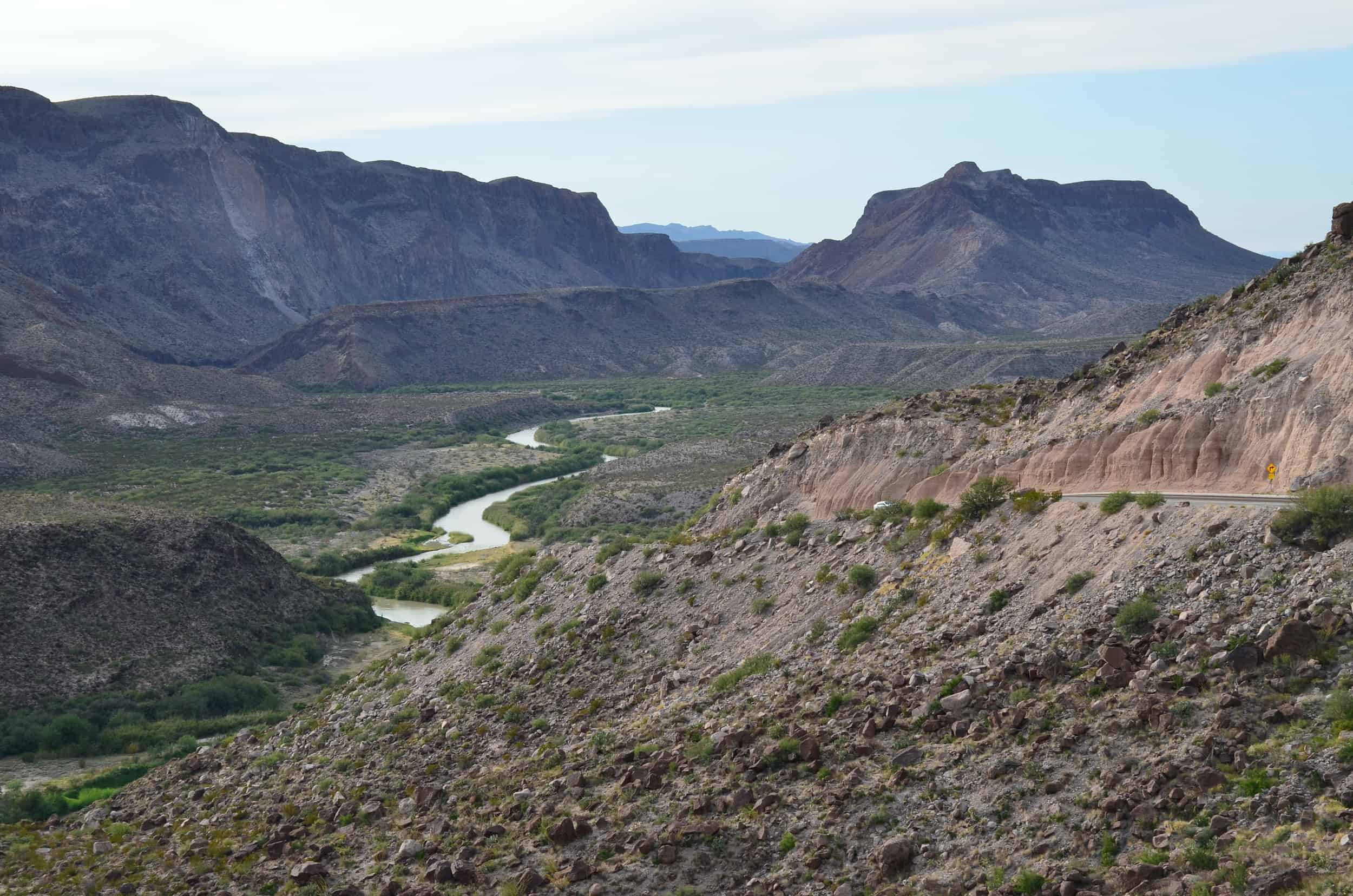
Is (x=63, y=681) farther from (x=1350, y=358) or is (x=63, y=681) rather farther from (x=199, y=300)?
(x=199, y=300)

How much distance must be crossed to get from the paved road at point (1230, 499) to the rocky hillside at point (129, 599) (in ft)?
103

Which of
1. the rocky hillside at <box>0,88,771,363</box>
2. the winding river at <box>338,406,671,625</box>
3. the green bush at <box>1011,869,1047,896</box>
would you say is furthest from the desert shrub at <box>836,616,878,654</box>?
the rocky hillside at <box>0,88,771,363</box>

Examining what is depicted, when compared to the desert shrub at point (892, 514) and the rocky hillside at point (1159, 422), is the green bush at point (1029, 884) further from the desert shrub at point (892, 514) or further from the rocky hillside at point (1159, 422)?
the desert shrub at point (892, 514)

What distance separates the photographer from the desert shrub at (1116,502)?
69.7 feet

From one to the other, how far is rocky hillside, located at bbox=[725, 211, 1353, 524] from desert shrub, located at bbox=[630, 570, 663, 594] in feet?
10.4

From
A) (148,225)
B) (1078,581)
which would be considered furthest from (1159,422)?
(148,225)

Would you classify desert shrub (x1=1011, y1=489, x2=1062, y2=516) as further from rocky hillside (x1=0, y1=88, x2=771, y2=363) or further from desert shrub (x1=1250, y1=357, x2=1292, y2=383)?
rocky hillside (x1=0, y1=88, x2=771, y2=363)

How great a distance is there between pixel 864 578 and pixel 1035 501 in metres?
3.29

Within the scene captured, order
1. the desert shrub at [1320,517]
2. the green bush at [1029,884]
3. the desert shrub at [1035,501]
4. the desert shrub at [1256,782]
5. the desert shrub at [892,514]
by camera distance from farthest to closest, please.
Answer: the desert shrub at [892,514] → the desert shrub at [1035,501] → the desert shrub at [1320,517] → the green bush at [1029,884] → the desert shrub at [1256,782]

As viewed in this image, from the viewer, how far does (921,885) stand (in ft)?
52.2

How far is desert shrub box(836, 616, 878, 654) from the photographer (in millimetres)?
22594

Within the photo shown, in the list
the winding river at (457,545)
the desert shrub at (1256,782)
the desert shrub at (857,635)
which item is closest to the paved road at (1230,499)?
the desert shrub at (857,635)

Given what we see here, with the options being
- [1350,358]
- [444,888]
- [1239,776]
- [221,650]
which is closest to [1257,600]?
[1239,776]

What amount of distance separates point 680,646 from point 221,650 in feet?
80.2
